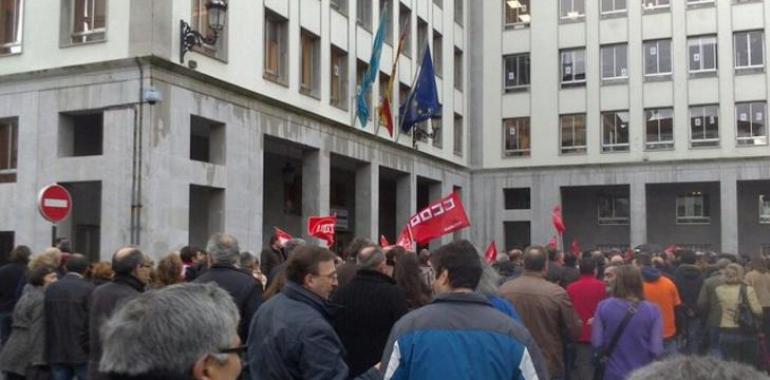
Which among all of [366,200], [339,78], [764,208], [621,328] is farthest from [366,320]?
[764,208]

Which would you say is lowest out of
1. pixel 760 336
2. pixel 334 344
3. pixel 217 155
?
pixel 760 336

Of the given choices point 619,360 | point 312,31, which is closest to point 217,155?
point 312,31

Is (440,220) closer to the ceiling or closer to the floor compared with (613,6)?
closer to the floor

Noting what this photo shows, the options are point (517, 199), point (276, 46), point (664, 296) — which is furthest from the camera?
point (517, 199)

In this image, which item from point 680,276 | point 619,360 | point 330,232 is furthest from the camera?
point 330,232

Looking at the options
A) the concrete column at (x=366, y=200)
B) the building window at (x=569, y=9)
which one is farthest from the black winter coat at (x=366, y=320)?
the building window at (x=569, y=9)

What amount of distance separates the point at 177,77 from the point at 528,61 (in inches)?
935

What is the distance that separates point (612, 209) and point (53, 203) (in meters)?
31.4

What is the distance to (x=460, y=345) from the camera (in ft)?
13.9

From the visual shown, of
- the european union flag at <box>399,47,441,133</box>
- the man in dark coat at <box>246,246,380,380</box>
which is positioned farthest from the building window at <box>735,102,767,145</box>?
the man in dark coat at <box>246,246,380,380</box>

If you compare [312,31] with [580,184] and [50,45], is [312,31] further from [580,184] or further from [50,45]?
[580,184]

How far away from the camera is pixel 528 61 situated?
3969cm

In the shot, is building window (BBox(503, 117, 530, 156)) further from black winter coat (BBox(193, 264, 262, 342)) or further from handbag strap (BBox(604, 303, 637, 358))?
black winter coat (BBox(193, 264, 262, 342))

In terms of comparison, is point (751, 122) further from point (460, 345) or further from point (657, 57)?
point (460, 345)
